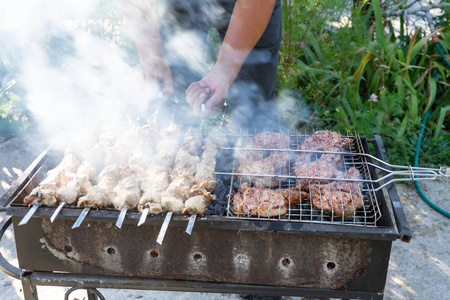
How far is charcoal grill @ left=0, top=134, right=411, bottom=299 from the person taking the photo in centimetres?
195

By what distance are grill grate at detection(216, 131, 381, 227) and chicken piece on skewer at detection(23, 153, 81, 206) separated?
94 cm

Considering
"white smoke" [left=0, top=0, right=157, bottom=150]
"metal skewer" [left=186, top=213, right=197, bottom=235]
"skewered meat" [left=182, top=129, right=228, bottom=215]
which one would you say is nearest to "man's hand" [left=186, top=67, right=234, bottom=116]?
"skewered meat" [left=182, top=129, right=228, bottom=215]

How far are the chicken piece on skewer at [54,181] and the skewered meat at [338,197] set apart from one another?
4.72ft

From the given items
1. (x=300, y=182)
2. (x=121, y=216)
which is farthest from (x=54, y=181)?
(x=300, y=182)

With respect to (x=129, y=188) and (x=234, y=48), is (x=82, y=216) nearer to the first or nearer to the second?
(x=129, y=188)

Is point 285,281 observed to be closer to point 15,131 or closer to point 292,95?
point 292,95

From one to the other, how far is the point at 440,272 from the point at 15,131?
16.8 feet

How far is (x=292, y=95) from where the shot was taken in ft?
16.5

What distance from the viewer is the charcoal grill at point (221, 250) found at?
1.95 metres

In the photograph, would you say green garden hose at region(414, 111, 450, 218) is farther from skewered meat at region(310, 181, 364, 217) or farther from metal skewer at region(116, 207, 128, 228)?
metal skewer at region(116, 207, 128, 228)

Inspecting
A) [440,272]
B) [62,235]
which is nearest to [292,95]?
[440,272]

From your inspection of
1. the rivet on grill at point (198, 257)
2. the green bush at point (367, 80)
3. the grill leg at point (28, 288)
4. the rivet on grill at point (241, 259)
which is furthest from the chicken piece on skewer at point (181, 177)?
the green bush at point (367, 80)

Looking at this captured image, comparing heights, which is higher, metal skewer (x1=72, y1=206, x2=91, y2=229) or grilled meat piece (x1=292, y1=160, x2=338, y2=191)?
grilled meat piece (x1=292, y1=160, x2=338, y2=191)

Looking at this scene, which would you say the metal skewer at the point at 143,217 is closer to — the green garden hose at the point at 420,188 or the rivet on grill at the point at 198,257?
the rivet on grill at the point at 198,257
